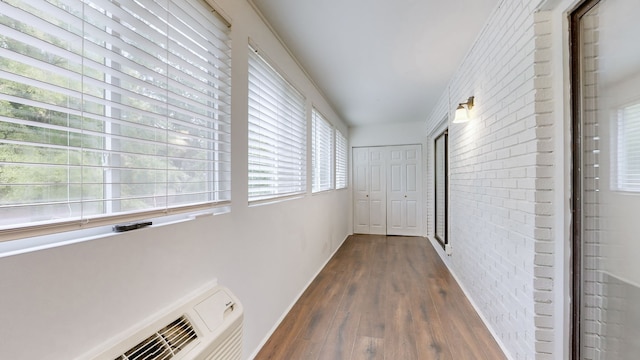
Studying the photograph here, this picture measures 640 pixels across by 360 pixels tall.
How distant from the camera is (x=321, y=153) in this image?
389 centimetres

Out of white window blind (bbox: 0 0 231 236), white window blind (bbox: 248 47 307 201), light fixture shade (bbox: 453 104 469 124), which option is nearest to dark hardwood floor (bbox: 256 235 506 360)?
white window blind (bbox: 248 47 307 201)

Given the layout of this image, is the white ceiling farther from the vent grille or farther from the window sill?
the vent grille

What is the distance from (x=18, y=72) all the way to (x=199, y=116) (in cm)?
66

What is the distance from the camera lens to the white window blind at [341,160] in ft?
16.3

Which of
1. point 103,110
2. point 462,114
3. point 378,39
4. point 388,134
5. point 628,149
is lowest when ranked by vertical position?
point 628,149

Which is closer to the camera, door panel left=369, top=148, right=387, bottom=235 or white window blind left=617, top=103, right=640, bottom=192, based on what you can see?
white window blind left=617, top=103, right=640, bottom=192

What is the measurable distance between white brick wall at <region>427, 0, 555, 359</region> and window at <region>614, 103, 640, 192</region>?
0.37 meters

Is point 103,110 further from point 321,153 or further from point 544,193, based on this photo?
point 321,153

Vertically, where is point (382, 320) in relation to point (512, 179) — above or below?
below

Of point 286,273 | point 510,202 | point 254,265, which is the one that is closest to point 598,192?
point 510,202

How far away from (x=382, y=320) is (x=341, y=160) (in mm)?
3441

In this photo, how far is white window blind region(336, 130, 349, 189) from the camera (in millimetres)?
4971

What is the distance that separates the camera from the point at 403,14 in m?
2.00

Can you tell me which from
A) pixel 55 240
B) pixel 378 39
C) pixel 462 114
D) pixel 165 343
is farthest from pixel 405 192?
pixel 55 240
